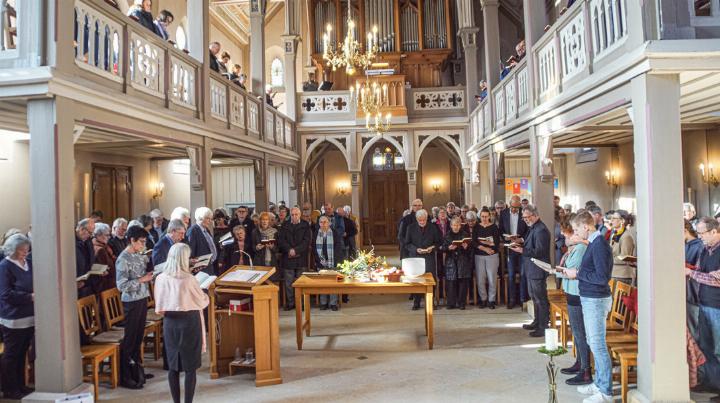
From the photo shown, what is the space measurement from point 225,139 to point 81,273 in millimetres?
4141

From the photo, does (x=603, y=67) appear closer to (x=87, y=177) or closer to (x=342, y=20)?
(x=87, y=177)

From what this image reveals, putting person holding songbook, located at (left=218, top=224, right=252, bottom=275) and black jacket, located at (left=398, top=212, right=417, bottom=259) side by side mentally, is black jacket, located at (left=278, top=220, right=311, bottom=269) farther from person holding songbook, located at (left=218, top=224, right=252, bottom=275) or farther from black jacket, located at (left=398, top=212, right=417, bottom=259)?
black jacket, located at (left=398, top=212, right=417, bottom=259)

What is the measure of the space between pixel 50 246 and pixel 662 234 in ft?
17.7

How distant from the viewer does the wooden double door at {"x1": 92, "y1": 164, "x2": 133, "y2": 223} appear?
36.4 ft

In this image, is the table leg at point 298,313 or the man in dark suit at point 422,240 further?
the man in dark suit at point 422,240

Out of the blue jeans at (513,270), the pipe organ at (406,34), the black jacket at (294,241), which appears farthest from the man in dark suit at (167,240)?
the pipe organ at (406,34)

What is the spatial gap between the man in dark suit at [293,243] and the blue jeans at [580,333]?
4932 millimetres

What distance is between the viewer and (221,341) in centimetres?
581

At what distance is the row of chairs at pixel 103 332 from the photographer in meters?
5.02

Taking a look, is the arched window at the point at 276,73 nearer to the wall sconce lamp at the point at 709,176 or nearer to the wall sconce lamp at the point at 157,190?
the wall sconce lamp at the point at 157,190

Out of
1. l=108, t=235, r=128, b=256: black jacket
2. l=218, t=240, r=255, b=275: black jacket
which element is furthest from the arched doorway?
l=108, t=235, r=128, b=256: black jacket

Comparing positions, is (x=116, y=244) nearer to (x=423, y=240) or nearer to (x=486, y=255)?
(x=423, y=240)

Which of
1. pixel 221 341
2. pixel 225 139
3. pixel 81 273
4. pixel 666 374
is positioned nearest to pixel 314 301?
pixel 225 139

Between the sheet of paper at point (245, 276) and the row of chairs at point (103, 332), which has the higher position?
the sheet of paper at point (245, 276)
